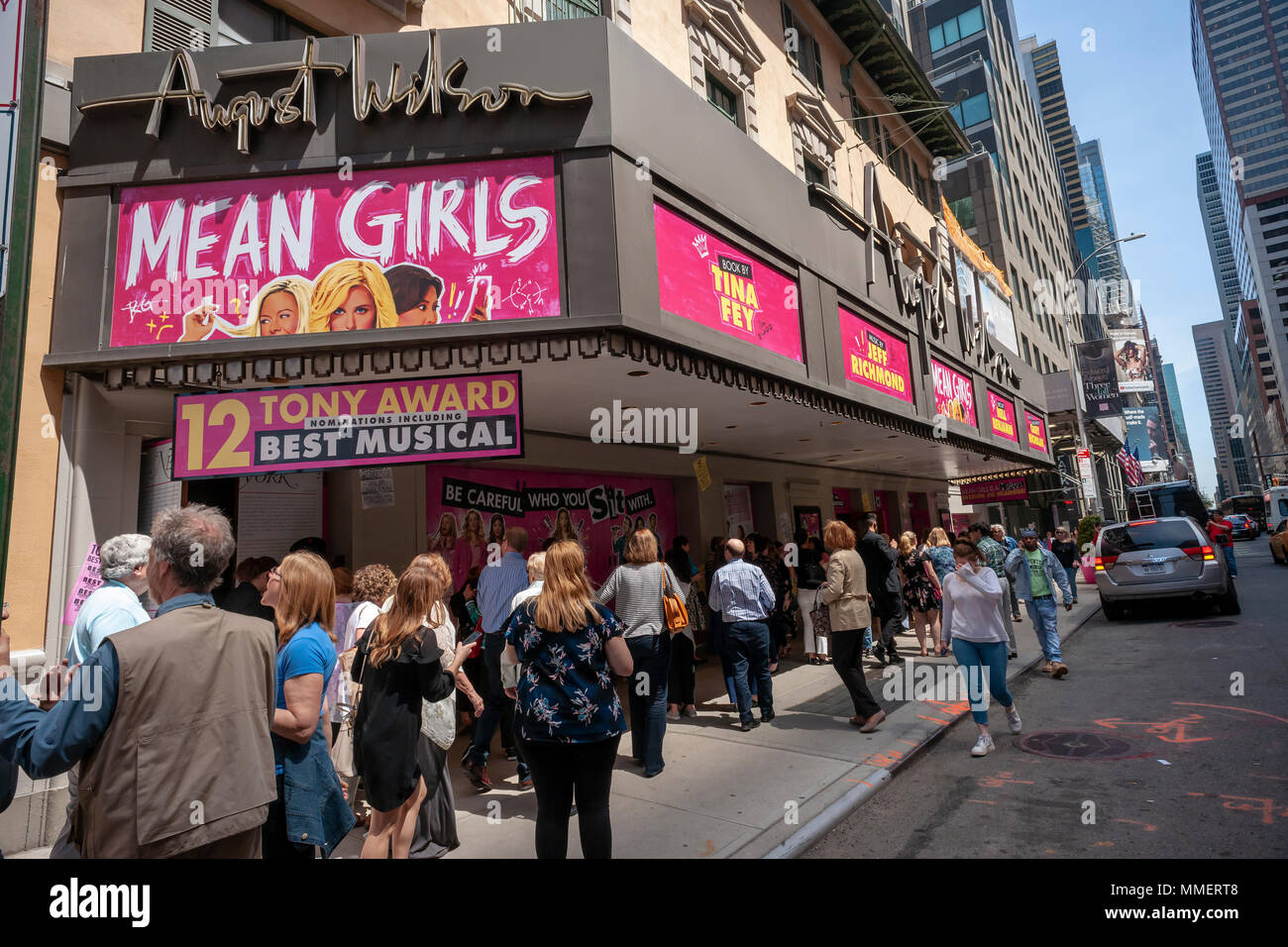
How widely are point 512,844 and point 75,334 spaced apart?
5.76m

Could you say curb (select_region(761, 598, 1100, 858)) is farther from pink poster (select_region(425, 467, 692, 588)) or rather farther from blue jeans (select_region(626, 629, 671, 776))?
pink poster (select_region(425, 467, 692, 588))

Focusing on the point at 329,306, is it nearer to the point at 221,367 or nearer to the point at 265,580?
the point at 221,367

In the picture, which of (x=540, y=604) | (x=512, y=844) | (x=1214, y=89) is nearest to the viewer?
(x=540, y=604)

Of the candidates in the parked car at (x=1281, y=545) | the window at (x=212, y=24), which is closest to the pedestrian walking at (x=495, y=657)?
the window at (x=212, y=24)

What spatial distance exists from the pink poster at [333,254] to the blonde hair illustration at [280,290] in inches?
0.4

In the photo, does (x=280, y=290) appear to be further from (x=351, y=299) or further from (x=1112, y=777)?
(x=1112, y=777)

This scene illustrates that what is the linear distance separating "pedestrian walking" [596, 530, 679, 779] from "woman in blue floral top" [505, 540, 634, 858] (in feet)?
6.89

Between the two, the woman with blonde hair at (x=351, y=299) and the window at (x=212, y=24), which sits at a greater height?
the window at (x=212, y=24)

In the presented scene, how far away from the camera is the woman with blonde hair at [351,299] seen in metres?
6.02

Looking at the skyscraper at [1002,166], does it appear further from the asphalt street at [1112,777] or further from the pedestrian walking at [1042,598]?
the asphalt street at [1112,777]

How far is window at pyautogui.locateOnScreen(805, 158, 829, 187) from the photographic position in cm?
1477

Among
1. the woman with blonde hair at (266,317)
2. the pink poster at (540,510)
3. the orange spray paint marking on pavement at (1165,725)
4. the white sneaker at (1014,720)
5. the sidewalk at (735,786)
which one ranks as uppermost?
the woman with blonde hair at (266,317)

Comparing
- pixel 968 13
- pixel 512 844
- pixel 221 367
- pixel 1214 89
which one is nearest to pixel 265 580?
pixel 221 367
